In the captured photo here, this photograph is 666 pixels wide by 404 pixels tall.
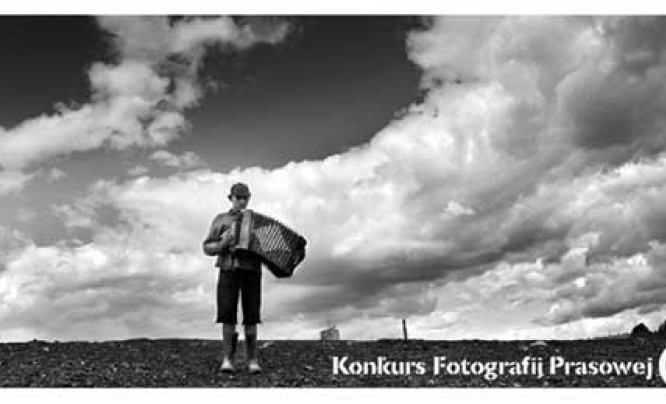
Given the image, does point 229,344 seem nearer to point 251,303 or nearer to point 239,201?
point 251,303

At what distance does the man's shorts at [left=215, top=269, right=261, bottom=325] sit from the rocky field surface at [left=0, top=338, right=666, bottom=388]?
83 centimetres

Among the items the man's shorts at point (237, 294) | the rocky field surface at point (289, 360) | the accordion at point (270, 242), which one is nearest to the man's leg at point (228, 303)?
the man's shorts at point (237, 294)

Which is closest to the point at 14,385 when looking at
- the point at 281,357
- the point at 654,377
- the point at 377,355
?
the point at 281,357

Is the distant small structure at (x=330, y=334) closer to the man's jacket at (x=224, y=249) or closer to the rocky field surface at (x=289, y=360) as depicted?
the rocky field surface at (x=289, y=360)

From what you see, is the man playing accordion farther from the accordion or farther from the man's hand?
the accordion

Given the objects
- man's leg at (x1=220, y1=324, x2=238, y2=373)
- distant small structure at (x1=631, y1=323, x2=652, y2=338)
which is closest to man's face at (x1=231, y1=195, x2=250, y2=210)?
man's leg at (x1=220, y1=324, x2=238, y2=373)

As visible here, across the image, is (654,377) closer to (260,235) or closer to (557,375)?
(557,375)

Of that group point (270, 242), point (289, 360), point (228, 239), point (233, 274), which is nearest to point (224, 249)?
point (228, 239)

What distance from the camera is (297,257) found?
13.3 meters

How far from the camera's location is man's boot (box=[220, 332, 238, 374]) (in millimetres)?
13336

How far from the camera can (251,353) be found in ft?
44.1

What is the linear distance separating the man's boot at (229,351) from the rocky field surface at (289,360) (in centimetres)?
12

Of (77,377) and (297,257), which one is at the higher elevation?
(297,257)

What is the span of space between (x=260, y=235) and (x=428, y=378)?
3.05m
